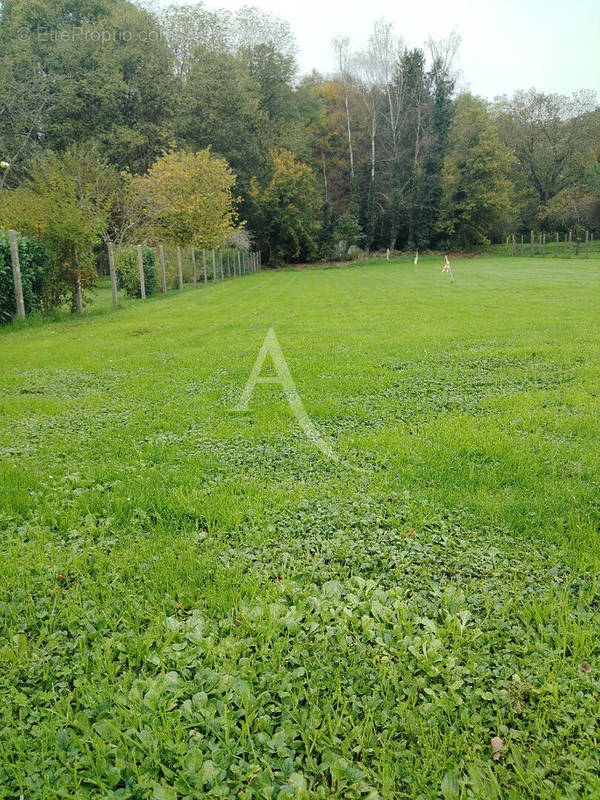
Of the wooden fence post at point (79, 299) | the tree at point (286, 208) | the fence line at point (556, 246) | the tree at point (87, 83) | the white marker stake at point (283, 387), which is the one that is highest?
the tree at point (87, 83)

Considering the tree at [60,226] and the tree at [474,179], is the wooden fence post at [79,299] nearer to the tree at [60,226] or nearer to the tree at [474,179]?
the tree at [60,226]

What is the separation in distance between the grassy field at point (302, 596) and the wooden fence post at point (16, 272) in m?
5.83

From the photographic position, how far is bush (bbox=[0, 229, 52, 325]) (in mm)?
9789

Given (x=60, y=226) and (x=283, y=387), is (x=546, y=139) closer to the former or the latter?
(x=60, y=226)

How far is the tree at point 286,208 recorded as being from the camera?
35.1 metres

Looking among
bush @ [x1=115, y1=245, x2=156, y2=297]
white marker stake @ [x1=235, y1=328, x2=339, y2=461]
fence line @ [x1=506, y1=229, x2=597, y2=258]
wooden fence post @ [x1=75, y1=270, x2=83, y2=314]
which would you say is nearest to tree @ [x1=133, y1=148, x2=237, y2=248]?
bush @ [x1=115, y1=245, x2=156, y2=297]

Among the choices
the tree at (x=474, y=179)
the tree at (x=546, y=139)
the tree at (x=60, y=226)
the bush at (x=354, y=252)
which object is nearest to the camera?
the tree at (x=60, y=226)

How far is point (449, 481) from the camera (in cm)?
322

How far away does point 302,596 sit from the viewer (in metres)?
2.22

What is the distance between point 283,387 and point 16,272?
23.2 ft

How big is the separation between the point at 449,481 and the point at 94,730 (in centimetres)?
225

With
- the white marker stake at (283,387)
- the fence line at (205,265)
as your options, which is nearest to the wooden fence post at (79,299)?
the fence line at (205,265)

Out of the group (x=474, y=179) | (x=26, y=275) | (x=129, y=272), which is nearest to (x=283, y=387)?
(x=26, y=275)

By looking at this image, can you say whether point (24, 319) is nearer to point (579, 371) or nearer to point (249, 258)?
point (579, 371)
